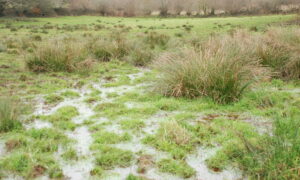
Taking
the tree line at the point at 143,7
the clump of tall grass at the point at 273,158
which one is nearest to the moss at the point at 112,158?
the clump of tall grass at the point at 273,158

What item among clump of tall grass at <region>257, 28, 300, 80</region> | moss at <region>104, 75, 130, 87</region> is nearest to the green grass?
moss at <region>104, 75, 130, 87</region>

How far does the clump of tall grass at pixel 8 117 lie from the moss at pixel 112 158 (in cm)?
160

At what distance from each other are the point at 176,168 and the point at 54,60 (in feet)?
20.1

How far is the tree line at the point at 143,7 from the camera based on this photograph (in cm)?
2875

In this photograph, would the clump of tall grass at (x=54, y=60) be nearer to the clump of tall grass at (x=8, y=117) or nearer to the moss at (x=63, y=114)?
the moss at (x=63, y=114)

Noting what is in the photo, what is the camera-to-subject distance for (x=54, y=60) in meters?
8.38

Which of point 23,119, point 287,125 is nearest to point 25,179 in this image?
point 23,119

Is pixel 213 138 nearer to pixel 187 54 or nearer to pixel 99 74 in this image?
pixel 187 54

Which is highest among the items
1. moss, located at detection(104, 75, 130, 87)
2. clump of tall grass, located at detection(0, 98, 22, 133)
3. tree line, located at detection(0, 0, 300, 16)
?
tree line, located at detection(0, 0, 300, 16)

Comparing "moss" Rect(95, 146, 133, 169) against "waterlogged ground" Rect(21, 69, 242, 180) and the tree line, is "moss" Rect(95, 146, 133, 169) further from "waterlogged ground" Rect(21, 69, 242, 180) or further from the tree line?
the tree line

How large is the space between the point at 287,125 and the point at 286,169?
0.98 m

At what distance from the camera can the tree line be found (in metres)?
28.8

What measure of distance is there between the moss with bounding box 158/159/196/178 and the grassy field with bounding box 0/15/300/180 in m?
0.01

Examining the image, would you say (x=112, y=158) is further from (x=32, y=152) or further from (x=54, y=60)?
(x=54, y=60)
